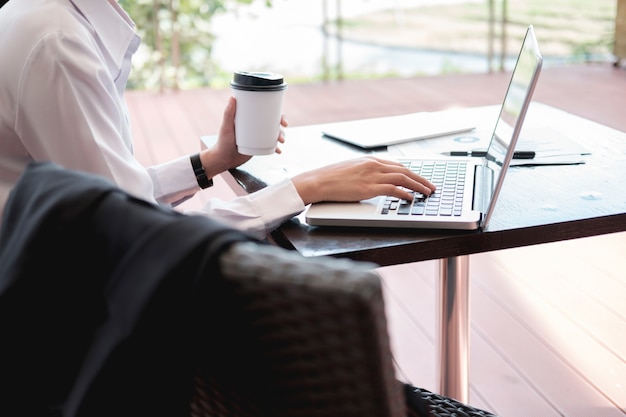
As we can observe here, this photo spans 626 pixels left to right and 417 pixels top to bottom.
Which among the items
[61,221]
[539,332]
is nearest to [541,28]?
[539,332]

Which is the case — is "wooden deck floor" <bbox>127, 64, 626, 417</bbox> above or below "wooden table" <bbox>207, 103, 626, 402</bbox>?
below

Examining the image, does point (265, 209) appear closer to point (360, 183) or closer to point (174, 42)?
point (360, 183)

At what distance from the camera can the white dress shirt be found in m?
1.15

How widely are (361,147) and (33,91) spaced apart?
25.6 inches

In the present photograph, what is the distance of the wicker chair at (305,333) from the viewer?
546 mm

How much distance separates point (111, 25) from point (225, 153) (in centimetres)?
31

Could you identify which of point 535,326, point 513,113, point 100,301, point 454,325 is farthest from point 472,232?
point 535,326

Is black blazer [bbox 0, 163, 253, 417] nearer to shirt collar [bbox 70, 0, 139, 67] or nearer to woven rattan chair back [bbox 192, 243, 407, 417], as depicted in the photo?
woven rattan chair back [bbox 192, 243, 407, 417]

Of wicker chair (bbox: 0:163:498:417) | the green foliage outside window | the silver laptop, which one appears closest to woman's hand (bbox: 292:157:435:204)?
the silver laptop

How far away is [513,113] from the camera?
123 cm

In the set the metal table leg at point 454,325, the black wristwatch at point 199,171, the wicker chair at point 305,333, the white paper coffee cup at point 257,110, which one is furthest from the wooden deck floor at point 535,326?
the wicker chair at point 305,333

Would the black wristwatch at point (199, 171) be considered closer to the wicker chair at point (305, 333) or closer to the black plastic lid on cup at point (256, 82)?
the black plastic lid on cup at point (256, 82)

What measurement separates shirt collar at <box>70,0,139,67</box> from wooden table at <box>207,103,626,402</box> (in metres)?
0.30

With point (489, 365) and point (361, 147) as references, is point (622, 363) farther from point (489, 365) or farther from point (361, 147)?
point (361, 147)
